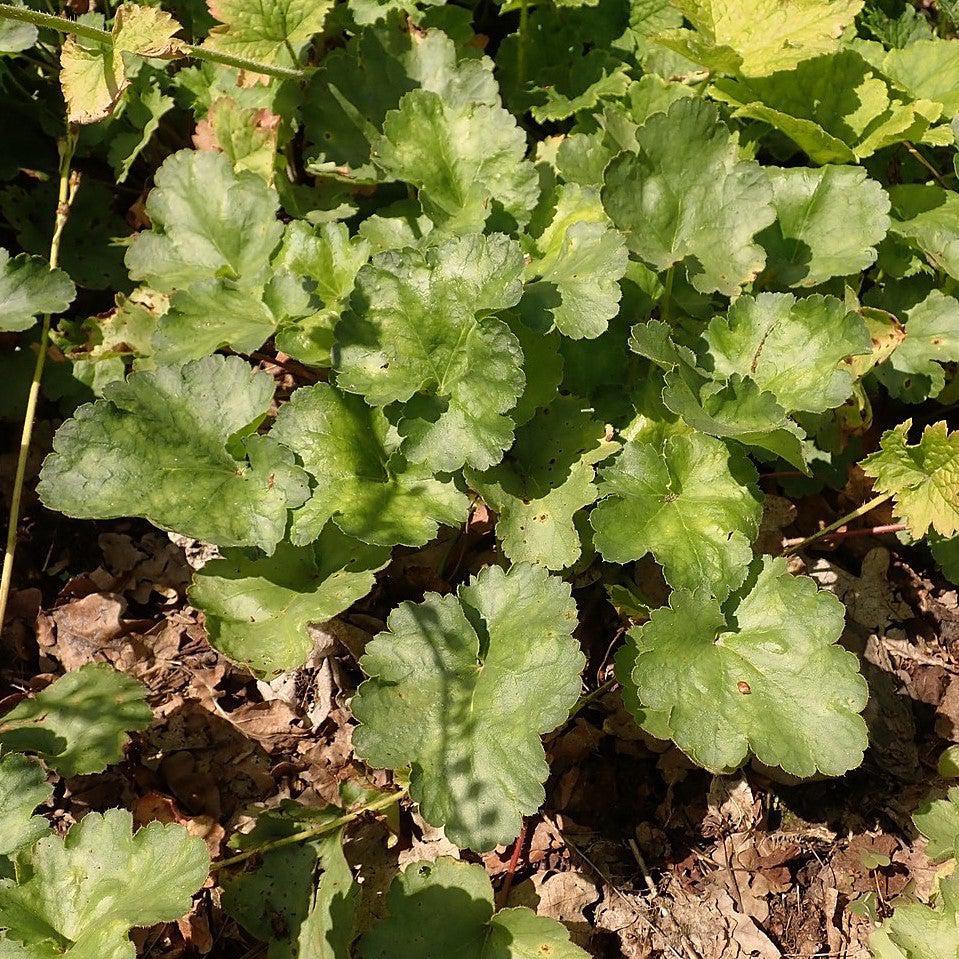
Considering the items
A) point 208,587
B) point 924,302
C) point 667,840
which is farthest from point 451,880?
point 924,302

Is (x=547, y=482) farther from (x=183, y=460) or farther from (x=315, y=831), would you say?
(x=315, y=831)

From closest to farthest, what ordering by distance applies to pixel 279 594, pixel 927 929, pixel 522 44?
pixel 927 929 → pixel 279 594 → pixel 522 44

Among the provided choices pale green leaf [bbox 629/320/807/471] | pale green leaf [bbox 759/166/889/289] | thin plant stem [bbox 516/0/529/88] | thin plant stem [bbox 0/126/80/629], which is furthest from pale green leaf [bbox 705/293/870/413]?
thin plant stem [bbox 0/126/80/629]

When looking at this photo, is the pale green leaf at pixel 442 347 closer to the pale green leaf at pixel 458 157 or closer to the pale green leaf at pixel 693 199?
the pale green leaf at pixel 458 157

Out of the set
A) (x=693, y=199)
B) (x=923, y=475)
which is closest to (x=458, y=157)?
(x=693, y=199)

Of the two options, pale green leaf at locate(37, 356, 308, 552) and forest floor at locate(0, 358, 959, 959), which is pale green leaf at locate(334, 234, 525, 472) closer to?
pale green leaf at locate(37, 356, 308, 552)

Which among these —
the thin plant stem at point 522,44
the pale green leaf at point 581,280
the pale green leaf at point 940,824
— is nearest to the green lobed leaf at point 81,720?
the pale green leaf at point 581,280
